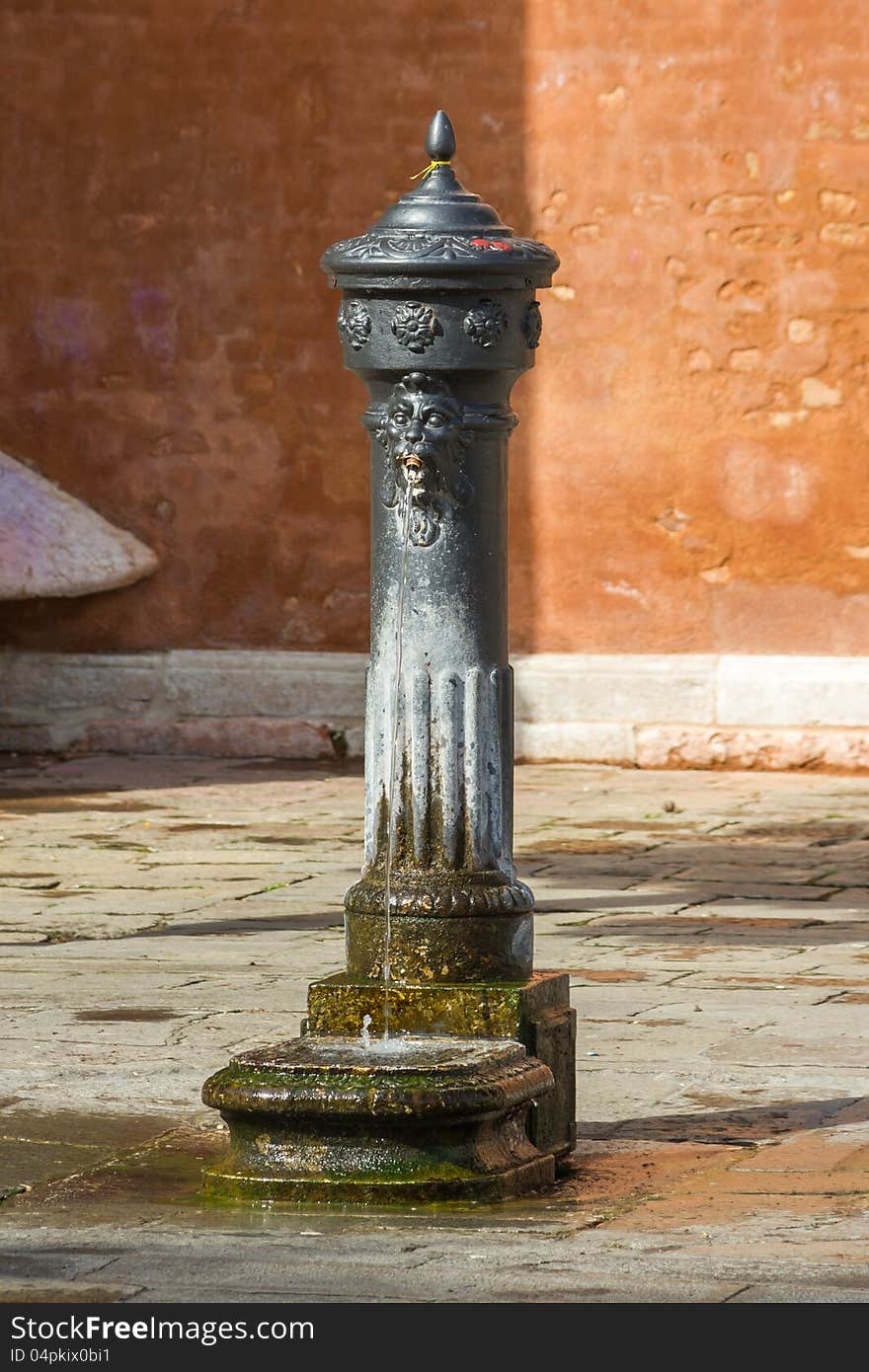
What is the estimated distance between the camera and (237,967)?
23.2ft

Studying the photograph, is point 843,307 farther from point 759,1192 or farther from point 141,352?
point 759,1192

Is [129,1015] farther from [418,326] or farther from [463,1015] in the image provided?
[418,326]

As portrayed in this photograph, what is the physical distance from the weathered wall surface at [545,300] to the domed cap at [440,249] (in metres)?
6.73

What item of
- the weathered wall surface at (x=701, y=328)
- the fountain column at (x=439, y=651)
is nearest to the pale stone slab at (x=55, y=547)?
the weathered wall surface at (x=701, y=328)

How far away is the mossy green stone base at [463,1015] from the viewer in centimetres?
491

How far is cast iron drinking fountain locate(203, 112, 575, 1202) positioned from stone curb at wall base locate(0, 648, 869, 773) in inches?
264

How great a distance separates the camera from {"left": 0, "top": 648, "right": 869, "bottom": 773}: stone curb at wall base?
11594 mm

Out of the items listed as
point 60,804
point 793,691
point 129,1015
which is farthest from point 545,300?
point 129,1015

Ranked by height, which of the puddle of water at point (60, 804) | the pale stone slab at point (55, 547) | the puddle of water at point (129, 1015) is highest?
the pale stone slab at point (55, 547)

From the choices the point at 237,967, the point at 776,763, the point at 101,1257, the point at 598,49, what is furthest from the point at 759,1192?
the point at 598,49

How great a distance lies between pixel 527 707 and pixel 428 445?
7.08 m

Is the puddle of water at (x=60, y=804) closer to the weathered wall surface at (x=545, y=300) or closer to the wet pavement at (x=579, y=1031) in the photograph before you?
the wet pavement at (x=579, y=1031)

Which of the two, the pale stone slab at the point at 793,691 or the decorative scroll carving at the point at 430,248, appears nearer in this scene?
the decorative scroll carving at the point at 430,248

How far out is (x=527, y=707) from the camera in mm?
11969
